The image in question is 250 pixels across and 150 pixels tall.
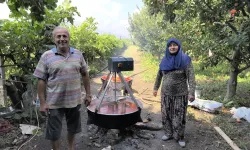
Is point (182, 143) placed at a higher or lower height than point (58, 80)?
lower

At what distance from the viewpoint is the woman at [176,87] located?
11.9 feet

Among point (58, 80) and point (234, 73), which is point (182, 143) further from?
point (234, 73)

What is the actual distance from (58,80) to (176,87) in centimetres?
188

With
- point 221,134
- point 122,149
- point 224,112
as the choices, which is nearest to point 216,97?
point 224,112

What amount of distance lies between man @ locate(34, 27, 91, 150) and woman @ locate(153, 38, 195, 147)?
4.76ft

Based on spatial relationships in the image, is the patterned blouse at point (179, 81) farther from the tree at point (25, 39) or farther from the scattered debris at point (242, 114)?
the tree at point (25, 39)

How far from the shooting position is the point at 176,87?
3.75m

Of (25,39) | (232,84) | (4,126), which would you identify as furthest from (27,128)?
(232,84)

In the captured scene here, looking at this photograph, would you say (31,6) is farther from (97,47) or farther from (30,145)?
(97,47)

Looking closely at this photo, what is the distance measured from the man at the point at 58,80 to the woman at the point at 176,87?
1452 mm

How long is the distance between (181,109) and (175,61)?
0.82 m

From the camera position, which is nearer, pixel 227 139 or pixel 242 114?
pixel 227 139

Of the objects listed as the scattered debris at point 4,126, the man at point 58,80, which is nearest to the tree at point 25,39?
the scattered debris at point 4,126

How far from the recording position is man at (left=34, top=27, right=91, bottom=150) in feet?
9.24
